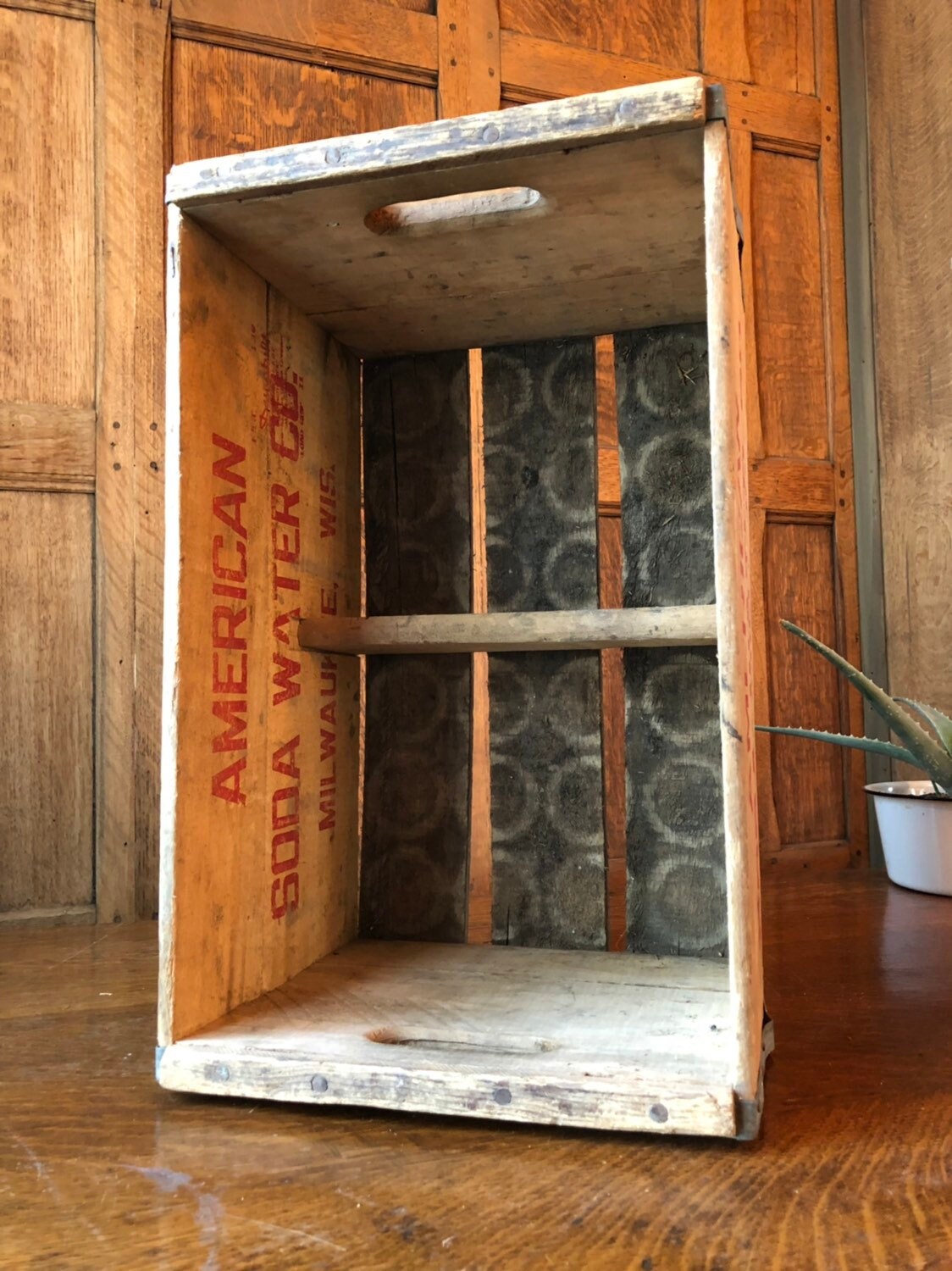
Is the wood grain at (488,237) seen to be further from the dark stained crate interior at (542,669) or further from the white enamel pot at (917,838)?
the white enamel pot at (917,838)

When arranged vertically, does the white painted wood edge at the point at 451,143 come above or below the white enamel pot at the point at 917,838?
above

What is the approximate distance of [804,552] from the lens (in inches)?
79.2

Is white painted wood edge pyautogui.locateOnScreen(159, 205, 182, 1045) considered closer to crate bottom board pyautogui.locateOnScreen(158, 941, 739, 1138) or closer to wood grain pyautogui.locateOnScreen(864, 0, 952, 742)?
crate bottom board pyautogui.locateOnScreen(158, 941, 739, 1138)

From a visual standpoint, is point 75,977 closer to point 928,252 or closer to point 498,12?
point 498,12

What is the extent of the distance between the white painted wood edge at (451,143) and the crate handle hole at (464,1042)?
0.65 metres

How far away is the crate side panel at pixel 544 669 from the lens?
112cm

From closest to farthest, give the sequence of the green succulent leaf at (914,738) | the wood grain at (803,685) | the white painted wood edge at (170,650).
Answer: the white painted wood edge at (170,650), the green succulent leaf at (914,738), the wood grain at (803,685)

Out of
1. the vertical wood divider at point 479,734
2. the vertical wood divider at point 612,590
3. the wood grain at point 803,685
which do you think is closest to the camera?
the vertical wood divider at point 479,734

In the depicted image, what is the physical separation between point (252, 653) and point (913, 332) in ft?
5.41

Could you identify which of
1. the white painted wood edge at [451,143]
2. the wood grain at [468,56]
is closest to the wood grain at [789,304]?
the wood grain at [468,56]

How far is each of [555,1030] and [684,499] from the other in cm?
56

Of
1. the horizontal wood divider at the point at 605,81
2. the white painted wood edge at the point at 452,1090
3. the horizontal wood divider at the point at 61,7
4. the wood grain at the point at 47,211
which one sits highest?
the horizontal wood divider at the point at 605,81

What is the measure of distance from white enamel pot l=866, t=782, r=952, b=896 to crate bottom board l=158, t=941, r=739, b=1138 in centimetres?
77

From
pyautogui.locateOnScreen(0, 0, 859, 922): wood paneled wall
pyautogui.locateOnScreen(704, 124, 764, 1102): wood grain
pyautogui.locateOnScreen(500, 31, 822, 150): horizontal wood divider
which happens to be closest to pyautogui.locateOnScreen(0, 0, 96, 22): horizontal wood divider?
pyautogui.locateOnScreen(0, 0, 859, 922): wood paneled wall
